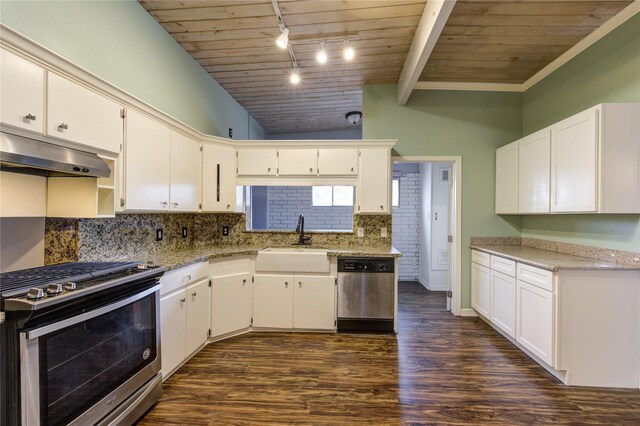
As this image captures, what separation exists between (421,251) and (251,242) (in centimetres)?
333

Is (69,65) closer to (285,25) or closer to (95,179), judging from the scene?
(95,179)

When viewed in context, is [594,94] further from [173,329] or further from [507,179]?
[173,329]

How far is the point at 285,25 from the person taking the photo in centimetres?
263

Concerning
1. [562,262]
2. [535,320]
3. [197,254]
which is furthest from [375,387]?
[197,254]

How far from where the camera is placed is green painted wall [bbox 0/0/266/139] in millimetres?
1680

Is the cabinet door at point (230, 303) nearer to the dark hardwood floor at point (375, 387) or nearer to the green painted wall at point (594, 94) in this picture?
the dark hardwood floor at point (375, 387)

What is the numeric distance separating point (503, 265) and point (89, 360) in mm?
3563

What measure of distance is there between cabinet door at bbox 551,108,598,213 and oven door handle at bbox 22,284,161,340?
3.50m

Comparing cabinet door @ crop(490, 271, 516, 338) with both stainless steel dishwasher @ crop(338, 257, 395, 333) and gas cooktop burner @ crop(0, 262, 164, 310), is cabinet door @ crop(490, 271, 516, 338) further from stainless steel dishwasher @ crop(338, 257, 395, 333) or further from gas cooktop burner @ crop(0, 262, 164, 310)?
gas cooktop burner @ crop(0, 262, 164, 310)

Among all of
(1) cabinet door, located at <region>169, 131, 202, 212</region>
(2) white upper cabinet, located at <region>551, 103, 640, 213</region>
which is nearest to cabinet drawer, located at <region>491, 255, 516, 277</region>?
(2) white upper cabinet, located at <region>551, 103, 640, 213</region>

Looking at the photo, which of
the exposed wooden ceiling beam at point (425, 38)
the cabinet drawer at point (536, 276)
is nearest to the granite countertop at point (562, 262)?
the cabinet drawer at point (536, 276)

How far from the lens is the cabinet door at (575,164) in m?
2.33

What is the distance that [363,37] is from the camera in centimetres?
280

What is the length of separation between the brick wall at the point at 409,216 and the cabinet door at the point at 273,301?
10.0 ft
